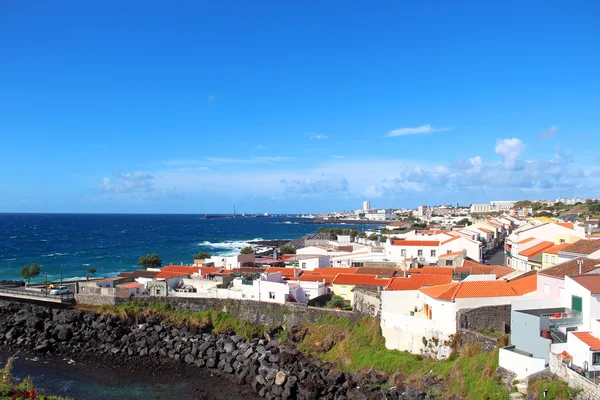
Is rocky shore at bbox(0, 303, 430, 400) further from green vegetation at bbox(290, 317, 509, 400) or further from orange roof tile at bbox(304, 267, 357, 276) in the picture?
orange roof tile at bbox(304, 267, 357, 276)

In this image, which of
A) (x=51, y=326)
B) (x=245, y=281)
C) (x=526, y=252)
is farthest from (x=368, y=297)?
(x=51, y=326)

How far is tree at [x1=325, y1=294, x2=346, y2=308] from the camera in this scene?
32.4m

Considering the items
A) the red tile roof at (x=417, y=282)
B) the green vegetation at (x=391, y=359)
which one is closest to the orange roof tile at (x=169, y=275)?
the green vegetation at (x=391, y=359)

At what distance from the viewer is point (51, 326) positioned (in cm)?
3353

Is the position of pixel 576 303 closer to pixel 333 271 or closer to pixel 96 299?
pixel 333 271

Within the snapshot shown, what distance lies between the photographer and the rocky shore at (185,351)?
2222 cm

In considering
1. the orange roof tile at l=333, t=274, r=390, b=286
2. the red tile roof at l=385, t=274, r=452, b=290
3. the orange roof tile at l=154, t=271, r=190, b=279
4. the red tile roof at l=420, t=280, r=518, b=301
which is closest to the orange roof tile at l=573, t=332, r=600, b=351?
the red tile roof at l=420, t=280, r=518, b=301

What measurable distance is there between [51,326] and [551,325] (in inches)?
1251

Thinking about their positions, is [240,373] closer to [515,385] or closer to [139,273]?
[515,385]

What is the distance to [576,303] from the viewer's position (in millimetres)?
19359

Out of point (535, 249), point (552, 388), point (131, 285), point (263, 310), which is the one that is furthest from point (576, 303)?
point (131, 285)

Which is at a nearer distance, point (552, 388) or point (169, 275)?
point (552, 388)

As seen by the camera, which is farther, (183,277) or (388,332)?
(183,277)

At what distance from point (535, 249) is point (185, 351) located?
28599 millimetres
